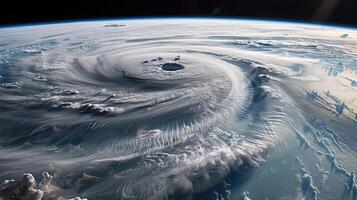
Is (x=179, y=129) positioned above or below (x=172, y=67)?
above

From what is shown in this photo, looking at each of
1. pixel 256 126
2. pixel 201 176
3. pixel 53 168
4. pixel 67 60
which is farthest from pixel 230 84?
pixel 67 60

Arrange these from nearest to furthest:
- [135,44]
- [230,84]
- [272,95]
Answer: [272,95] → [230,84] → [135,44]

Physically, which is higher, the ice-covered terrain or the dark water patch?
the ice-covered terrain

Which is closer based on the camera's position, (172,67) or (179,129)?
(179,129)

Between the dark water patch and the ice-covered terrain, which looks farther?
the dark water patch

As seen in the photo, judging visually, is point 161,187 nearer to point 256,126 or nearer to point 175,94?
point 256,126

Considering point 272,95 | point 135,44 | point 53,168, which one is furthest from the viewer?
point 135,44

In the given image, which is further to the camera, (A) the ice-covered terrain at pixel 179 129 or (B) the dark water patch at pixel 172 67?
(B) the dark water patch at pixel 172 67

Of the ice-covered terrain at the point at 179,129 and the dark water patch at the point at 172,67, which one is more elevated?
the ice-covered terrain at the point at 179,129
